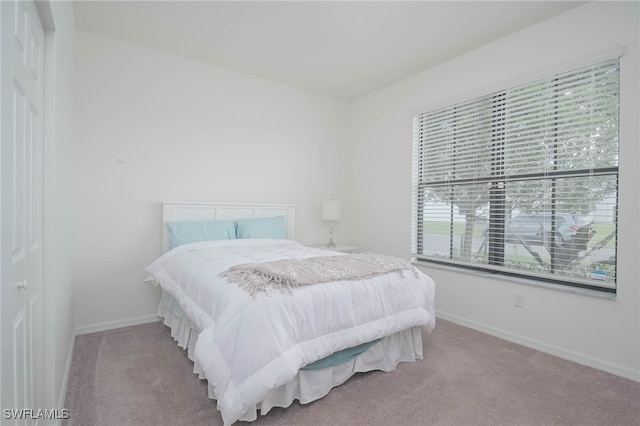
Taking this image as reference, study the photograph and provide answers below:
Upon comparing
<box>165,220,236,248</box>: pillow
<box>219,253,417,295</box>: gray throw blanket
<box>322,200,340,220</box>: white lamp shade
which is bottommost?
<box>219,253,417,295</box>: gray throw blanket

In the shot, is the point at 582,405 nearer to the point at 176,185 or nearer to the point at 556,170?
the point at 556,170

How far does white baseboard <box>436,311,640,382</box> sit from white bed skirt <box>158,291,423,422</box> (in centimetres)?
100

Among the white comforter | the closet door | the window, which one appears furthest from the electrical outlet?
the closet door

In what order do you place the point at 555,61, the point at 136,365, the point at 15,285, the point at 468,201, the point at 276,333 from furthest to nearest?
the point at 468,201 → the point at 555,61 → the point at 136,365 → the point at 276,333 → the point at 15,285

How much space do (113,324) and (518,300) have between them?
3674 mm

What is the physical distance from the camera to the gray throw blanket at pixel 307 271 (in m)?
1.79

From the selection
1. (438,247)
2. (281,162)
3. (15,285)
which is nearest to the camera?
(15,285)

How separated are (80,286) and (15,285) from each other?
87.6 inches

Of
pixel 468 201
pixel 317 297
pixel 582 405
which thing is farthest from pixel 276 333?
pixel 468 201

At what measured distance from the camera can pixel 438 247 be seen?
11.5 ft

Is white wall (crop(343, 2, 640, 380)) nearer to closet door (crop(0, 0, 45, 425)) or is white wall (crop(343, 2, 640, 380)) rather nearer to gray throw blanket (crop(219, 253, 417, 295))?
Result: gray throw blanket (crop(219, 253, 417, 295))

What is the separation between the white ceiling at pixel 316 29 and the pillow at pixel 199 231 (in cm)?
173

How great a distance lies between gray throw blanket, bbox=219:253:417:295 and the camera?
1.79 m

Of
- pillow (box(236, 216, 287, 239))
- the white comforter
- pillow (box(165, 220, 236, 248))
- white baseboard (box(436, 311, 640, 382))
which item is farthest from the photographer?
pillow (box(236, 216, 287, 239))
